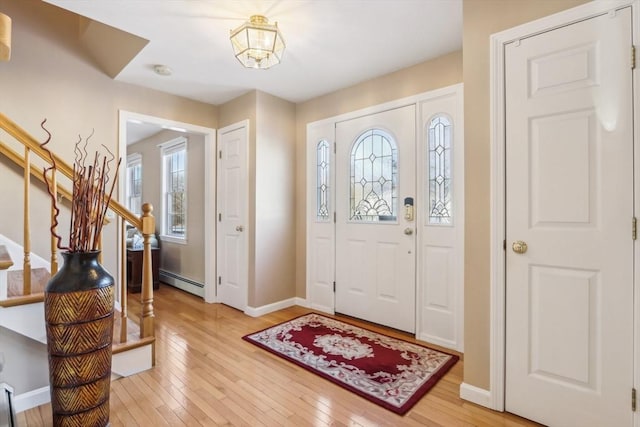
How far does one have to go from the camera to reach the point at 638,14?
1.46 meters

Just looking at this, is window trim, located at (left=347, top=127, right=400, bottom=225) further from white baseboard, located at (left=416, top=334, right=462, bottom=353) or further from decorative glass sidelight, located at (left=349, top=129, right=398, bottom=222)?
white baseboard, located at (left=416, top=334, right=462, bottom=353)

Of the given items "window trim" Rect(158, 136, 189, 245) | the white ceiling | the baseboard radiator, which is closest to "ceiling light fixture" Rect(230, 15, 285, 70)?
the white ceiling

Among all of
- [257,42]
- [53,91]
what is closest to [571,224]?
[257,42]

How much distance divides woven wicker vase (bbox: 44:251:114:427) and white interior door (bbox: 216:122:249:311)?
2003mm

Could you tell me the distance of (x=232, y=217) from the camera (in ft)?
12.5

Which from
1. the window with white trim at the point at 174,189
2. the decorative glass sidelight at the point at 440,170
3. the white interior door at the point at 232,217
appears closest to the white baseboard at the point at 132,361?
the white interior door at the point at 232,217

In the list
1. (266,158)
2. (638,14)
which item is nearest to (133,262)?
(266,158)

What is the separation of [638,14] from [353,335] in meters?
2.72

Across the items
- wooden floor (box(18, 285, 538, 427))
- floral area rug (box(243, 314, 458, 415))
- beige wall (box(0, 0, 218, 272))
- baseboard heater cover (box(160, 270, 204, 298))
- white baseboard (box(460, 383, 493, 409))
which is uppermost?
beige wall (box(0, 0, 218, 272))

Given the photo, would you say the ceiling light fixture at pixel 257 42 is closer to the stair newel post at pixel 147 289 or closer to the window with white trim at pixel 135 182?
the stair newel post at pixel 147 289

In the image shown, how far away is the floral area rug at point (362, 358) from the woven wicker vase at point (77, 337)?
1278 mm

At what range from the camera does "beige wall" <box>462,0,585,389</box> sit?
187 centimetres

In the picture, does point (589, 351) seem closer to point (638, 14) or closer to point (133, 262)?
point (638, 14)

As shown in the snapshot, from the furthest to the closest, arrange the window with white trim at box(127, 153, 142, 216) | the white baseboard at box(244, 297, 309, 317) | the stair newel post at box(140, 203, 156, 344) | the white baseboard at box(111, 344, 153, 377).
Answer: the window with white trim at box(127, 153, 142, 216) → the white baseboard at box(244, 297, 309, 317) → the stair newel post at box(140, 203, 156, 344) → the white baseboard at box(111, 344, 153, 377)
